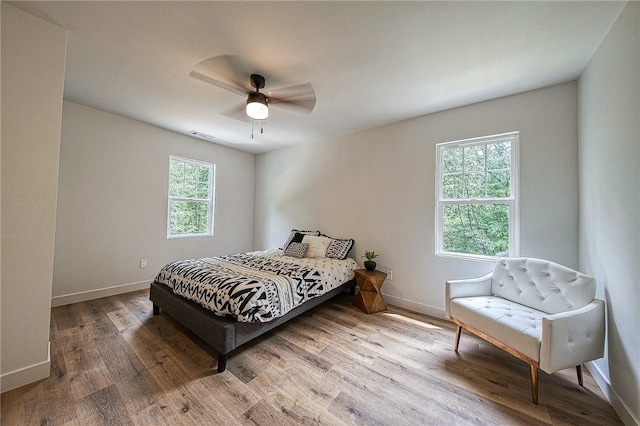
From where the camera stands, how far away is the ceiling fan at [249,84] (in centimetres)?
201

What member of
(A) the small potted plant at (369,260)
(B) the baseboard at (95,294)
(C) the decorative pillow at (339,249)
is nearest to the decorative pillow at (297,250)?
(C) the decorative pillow at (339,249)

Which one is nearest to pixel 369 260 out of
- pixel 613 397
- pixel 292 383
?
pixel 292 383

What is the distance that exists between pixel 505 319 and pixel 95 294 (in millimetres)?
4574

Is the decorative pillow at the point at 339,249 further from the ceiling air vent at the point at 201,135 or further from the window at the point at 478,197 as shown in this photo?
the ceiling air vent at the point at 201,135

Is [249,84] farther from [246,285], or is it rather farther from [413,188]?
[413,188]

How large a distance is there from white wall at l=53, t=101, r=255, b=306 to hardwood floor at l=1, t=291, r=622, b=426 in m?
0.83

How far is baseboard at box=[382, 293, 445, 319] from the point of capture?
2.74m

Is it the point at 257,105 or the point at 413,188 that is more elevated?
the point at 257,105

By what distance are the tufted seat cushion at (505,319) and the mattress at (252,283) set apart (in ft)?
4.47

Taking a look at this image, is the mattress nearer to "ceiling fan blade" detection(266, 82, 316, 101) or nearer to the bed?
the bed

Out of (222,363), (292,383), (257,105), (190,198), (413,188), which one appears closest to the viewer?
(292,383)

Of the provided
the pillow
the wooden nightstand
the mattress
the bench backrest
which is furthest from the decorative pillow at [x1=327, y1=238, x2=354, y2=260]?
the bench backrest

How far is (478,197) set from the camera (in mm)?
2609

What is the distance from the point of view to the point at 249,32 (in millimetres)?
1636
